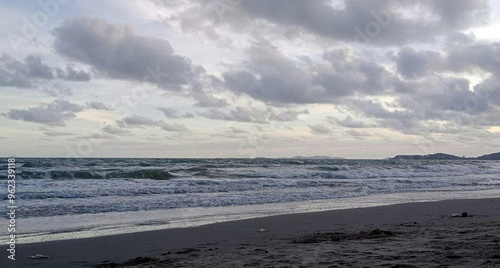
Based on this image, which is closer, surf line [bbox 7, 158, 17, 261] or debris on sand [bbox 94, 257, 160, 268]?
debris on sand [bbox 94, 257, 160, 268]

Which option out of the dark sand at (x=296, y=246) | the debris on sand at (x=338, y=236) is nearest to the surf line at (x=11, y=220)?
the dark sand at (x=296, y=246)

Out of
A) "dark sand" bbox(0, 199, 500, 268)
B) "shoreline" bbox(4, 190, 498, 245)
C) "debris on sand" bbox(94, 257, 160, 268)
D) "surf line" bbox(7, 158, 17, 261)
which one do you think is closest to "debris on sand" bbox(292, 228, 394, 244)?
"dark sand" bbox(0, 199, 500, 268)

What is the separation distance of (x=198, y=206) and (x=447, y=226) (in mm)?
8568

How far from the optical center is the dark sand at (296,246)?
6688mm

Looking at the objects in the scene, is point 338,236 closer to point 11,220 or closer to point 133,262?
Result: point 133,262

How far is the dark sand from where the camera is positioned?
669cm

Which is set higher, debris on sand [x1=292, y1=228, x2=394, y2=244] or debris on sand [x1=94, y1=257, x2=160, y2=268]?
debris on sand [x1=292, y1=228, x2=394, y2=244]

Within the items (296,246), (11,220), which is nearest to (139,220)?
(11,220)

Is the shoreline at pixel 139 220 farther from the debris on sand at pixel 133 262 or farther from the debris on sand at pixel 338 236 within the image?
A: the debris on sand at pixel 338 236

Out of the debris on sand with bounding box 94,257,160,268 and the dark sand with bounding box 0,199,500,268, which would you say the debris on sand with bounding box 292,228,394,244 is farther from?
the debris on sand with bounding box 94,257,160,268

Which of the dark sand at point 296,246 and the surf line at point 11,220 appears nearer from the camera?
the dark sand at point 296,246

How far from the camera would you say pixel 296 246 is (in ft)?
27.5

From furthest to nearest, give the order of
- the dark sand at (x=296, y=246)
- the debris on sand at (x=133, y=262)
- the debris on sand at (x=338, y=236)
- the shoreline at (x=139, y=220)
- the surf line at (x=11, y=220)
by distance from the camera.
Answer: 1. the shoreline at (x=139, y=220)
2. the debris on sand at (x=338, y=236)
3. the surf line at (x=11, y=220)
4. the debris on sand at (x=133, y=262)
5. the dark sand at (x=296, y=246)

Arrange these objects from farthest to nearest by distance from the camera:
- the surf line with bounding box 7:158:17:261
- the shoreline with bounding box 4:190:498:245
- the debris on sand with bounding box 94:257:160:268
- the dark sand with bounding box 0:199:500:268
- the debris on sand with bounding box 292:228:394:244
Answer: the shoreline with bounding box 4:190:498:245 → the debris on sand with bounding box 292:228:394:244 → the surf line with bounding box 7:158:17:261 → the debris on sand with bounding box 94:257:160:268 → the dark sand with bounding box 0:199:500:268
